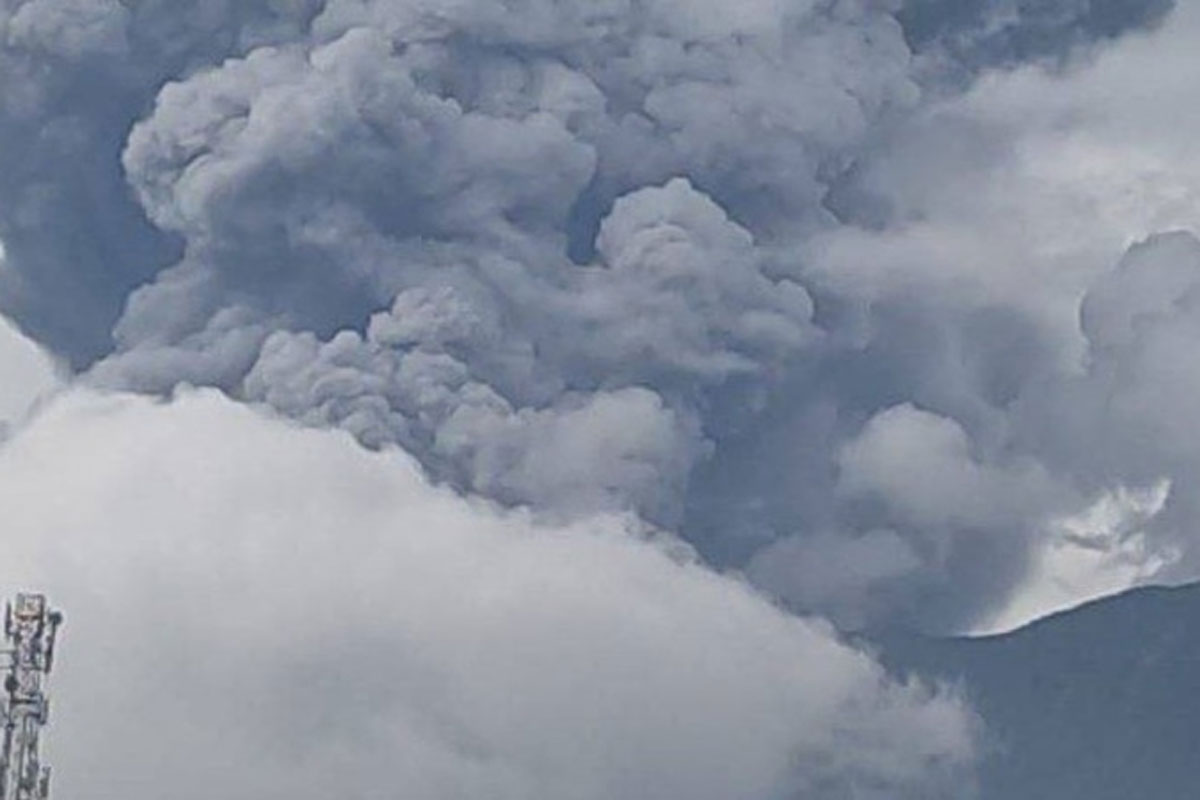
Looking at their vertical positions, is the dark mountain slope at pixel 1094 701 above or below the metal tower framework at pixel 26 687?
above

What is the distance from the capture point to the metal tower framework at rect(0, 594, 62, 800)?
38.6 meters

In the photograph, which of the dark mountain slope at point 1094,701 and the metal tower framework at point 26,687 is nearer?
the metal tower framework at point 26,687

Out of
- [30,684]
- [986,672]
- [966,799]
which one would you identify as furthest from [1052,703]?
[30,684]

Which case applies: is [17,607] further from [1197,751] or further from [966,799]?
[1197,751]

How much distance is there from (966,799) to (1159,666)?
36.0 m

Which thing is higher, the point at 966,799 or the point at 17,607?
the point at 966,799

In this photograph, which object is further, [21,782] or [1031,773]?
[1031,773]

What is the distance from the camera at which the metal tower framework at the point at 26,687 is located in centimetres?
3862

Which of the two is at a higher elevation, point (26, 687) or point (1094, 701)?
point (1094, 701)

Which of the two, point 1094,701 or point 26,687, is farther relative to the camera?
point 1094,701

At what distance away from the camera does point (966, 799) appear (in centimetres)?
15100

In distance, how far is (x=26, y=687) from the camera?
130ft

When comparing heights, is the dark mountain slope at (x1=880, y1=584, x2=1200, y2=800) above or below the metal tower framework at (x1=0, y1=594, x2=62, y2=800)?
above

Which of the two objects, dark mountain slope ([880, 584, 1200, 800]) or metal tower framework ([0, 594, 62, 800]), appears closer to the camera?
metal tower framework ([0, 594, 62, 800])
